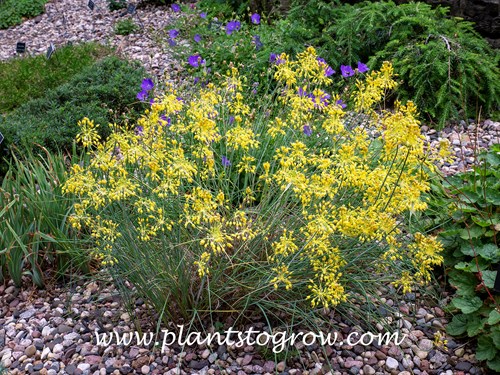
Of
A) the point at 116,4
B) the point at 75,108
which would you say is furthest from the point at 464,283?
the point at 116,4

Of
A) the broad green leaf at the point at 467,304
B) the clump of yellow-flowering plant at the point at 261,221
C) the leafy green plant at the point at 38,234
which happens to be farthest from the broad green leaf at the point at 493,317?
the leafy green plant at the point at 38,234

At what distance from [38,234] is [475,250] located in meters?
2.25

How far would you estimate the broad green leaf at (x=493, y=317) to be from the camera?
2.67 m

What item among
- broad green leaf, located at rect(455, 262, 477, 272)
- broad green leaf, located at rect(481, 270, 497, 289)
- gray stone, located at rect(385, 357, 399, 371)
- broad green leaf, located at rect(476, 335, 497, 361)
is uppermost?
broad green leaf, located at rect(481, 270, 497, 289)

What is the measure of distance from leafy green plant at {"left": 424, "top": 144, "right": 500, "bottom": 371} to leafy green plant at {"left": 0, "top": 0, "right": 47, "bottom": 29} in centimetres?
815

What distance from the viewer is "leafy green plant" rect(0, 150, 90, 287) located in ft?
10.8

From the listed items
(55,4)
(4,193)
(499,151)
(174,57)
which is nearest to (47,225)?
(4,193)

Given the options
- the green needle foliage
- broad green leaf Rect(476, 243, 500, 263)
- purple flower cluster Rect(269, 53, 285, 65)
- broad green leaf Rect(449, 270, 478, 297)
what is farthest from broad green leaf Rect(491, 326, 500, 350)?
the green needle foliage

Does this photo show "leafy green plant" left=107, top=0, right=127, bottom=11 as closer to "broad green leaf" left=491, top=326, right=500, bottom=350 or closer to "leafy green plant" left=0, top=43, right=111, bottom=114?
"leafy green plant" left=0, top=43, right=111, bottom=114

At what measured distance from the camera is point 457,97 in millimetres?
4887

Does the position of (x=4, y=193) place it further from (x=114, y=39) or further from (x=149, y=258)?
(x=114, y=39)

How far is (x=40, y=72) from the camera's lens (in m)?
6.44

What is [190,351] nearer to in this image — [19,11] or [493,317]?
[493,317]

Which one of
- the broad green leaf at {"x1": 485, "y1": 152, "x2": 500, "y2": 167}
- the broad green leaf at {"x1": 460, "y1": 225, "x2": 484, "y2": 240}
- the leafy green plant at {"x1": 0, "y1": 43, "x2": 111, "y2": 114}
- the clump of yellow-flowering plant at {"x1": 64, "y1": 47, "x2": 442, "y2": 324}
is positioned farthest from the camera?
the leafy green plant at {"x1": 0, "y1": 43, "x2": 111, "y2": 114}
